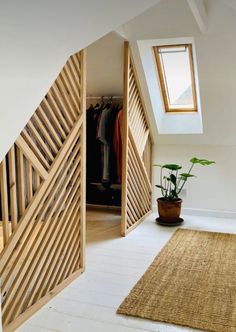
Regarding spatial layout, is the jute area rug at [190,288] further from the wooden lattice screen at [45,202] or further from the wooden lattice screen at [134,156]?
the wooden lattice screen at [134,156]

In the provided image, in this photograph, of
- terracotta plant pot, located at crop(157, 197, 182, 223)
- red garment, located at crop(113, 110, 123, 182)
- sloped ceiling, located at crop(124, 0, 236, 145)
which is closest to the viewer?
sloped ceiling, located at crop(124, 0, 236, 145)

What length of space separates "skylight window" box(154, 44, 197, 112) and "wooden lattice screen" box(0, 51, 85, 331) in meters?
1.72

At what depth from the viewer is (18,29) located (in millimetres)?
1178

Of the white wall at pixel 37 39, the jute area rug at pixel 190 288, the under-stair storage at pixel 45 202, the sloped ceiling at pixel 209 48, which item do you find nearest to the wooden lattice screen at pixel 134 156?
the sloped ceiling at pixel 209 48

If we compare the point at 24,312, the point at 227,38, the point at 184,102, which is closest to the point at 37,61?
the point at 24,312

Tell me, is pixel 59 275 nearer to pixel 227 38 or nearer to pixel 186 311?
pixel 186 311

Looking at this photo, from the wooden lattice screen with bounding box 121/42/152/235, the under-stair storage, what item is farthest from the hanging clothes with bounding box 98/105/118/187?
the under-stair storage

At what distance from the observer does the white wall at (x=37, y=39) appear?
3.81ft

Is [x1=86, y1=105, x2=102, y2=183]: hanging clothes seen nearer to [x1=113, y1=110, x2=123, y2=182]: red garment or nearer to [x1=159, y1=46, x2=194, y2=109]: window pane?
[x1=113, y1=110, x2=123, y2=182]: red garment

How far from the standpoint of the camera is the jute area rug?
6.87 feet

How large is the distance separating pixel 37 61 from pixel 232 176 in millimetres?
3595

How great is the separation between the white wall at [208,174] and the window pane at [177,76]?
619 mm

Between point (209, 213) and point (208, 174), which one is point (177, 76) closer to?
point (208, 174)

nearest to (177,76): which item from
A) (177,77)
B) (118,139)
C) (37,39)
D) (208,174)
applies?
(177,77)
